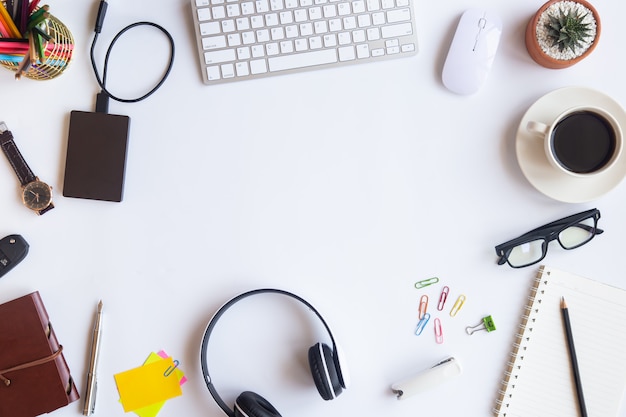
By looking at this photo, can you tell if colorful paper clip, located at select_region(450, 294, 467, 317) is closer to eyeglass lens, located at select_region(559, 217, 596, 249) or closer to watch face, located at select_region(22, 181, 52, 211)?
eyeglass lens, located at select_region(559, 217, 596, 249)

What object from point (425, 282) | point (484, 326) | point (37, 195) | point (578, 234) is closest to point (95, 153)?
point (37, 195)

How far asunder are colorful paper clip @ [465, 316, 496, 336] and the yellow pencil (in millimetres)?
834

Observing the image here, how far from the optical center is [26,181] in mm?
942

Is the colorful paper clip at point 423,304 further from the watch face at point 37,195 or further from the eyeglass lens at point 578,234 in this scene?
the watch face at point 37,195

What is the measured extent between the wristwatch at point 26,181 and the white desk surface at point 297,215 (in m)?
0.01

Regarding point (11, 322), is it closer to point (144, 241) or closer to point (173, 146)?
point (144, 241)

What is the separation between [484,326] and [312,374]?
31 cm

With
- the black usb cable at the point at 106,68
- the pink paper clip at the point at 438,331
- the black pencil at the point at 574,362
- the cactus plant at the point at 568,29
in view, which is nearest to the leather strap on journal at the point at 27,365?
the black usb cable at the point at 106,68

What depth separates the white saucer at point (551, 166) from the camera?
3.09 feet

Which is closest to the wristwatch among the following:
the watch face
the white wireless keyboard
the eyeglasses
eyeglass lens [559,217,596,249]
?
the watch face

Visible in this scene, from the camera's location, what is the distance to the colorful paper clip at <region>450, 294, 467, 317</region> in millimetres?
985

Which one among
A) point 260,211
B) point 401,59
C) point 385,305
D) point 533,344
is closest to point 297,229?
point 260,211

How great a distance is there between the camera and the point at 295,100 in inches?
38.0

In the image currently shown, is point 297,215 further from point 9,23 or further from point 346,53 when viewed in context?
point 9,23
